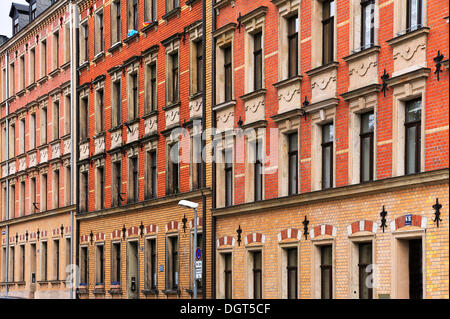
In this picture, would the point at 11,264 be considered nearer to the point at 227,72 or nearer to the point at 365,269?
Result: the point at 227,72

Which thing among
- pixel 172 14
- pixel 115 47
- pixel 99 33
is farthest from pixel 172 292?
pixel 99 33

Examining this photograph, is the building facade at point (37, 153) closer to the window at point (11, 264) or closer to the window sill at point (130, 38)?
the window at point (11, 264)

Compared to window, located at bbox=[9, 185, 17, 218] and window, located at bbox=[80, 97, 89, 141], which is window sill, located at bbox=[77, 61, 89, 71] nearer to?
window, located at bbox=[80, 97, 89, 141]

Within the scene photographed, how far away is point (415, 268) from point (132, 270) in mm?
17828

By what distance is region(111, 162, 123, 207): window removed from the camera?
36.8 m

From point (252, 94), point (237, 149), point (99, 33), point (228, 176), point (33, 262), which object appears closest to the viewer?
point (252, 94)

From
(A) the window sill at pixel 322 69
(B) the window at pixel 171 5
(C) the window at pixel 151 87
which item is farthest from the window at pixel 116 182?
(A) the window sill at pixel 322 69

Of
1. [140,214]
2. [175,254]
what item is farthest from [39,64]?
[175,254]

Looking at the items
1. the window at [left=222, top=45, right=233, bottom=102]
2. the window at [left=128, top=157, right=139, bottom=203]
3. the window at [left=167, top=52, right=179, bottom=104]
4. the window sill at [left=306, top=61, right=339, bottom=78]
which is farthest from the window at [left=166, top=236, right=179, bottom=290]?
the window sill at [left=306, top=61, right=339, bottom=78]

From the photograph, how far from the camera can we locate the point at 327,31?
23.0 m

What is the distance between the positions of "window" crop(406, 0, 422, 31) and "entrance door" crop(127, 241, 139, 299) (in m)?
18.3

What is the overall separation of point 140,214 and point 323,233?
44.1 ft

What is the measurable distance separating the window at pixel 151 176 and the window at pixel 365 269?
14.3m

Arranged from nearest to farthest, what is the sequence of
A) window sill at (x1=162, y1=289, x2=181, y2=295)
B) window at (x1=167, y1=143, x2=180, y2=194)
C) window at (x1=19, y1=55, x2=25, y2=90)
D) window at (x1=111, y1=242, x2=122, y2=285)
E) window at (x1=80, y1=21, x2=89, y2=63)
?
1. window sill at (x1=162, y1=289, x2=181, y2=295)
2. window at (x1=167, y1=143, x2=180, y2=194)
3. window at (x1=111, y1=242, x2=122, y2=285)
4. window at (x1=80, y1=21, x2=89, y2=63)
5. window at (x1=19, y1=55, x2=25, y2=90)
